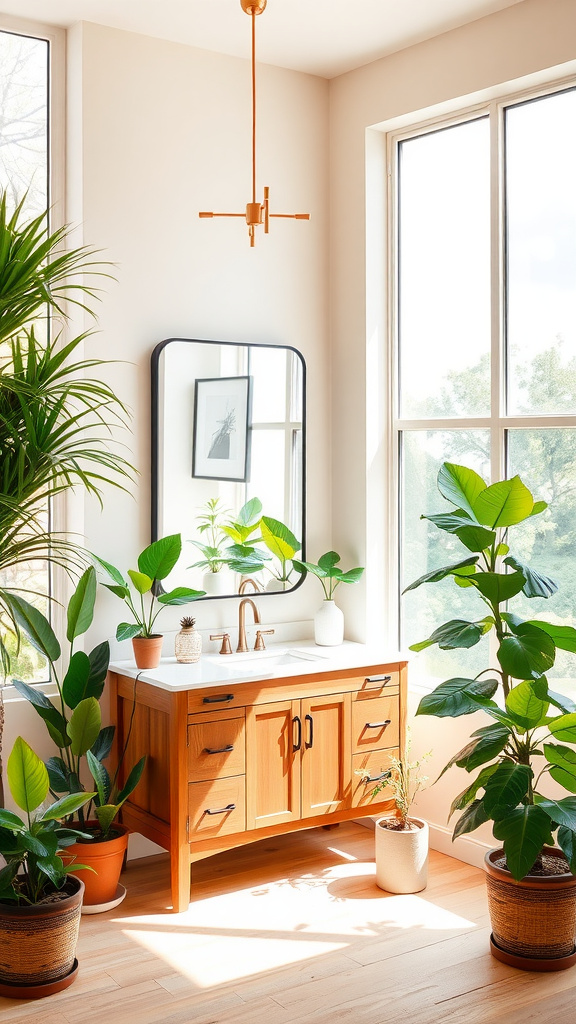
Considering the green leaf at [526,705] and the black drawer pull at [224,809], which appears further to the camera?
the black drawer pull at [224,809]

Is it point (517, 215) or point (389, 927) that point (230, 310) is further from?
point (389, 927)

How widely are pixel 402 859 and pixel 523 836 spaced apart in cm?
81

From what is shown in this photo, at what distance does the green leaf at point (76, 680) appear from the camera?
352 centimetres

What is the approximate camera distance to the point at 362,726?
3842mm

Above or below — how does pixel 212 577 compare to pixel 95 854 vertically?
above

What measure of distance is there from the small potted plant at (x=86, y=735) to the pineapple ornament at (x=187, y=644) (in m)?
0.30

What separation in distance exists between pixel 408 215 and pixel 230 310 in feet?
2.80

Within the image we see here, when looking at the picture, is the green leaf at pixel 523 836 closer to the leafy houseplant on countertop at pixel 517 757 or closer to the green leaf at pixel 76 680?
the leafy houseplant on countertop at pixel 517 757

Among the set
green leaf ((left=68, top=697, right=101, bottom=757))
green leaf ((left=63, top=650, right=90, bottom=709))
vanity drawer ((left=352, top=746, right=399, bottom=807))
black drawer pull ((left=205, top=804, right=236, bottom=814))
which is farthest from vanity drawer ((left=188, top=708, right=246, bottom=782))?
vanity drawer ((left=352, top=746, right=399, bottom=807))

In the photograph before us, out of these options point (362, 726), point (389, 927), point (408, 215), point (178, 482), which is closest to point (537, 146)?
point (408, 215)

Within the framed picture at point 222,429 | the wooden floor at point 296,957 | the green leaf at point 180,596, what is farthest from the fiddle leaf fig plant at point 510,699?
→ the framed picture at point 222,429

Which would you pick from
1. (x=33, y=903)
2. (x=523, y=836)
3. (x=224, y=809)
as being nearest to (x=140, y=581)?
(x=224, y=809)

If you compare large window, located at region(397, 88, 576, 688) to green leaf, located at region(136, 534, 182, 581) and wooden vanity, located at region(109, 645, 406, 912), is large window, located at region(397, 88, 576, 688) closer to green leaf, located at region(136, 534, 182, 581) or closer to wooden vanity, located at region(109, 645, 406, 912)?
wooden vanity, located at region(109, 645, 406, 912)

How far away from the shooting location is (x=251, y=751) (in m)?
3.56
